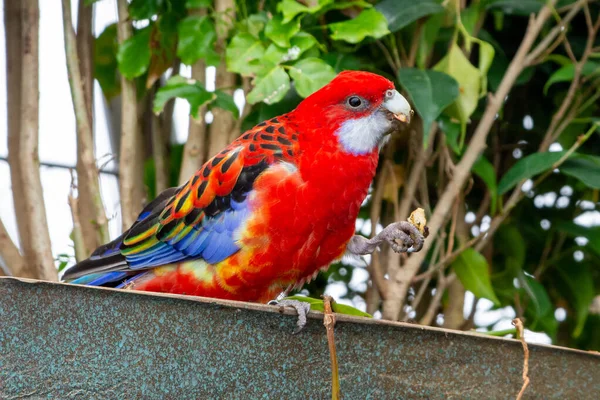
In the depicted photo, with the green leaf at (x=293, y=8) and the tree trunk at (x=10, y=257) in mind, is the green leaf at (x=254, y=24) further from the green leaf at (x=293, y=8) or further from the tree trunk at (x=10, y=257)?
the tree trunk at (x=10, y=257)

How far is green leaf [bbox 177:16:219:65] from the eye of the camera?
5.44 ft

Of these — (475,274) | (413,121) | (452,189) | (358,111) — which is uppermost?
(358,111)

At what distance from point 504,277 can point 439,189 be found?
0.32 m

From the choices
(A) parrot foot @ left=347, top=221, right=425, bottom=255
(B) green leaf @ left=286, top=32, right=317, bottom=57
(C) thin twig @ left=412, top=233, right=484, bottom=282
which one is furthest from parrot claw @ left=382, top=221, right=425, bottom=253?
(B) green leaf @ left=286, top=32, right=317, bottom=57

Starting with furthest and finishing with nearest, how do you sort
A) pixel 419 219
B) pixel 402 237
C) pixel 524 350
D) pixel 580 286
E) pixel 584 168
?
pixel 580 286 → pixel 584 168 → pixel 402 237 → pixel 419 219 → pixel 524 350

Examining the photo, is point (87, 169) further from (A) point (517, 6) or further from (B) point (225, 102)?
(A) point (517, 6)

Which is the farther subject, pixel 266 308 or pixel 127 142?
pixel 127 142

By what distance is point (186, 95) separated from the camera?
5.28 feet

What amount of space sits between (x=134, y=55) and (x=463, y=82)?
76 centimetres

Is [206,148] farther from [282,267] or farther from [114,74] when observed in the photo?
[282,267]

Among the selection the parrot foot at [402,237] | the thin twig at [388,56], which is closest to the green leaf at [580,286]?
the thin twig at [388,56]

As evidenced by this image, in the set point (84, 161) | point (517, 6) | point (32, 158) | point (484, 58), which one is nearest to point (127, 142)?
point (84, 161)

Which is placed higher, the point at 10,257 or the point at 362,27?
the point at 362,27

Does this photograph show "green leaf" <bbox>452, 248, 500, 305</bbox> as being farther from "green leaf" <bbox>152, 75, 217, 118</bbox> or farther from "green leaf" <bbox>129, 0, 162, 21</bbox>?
"green leaf" <bbox>129, 0, 162, 21</bbox>
